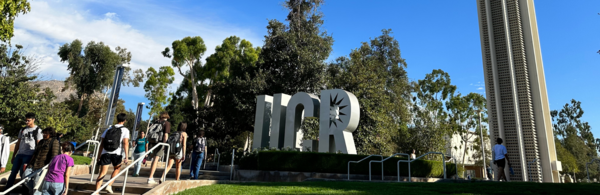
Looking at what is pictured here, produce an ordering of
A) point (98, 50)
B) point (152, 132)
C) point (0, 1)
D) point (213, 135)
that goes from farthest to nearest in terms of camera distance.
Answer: point (98, 50) < point (213, 135) < point (0, 1) < point (152, 132)

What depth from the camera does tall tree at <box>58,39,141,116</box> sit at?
37.5m

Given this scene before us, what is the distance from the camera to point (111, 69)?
129ft

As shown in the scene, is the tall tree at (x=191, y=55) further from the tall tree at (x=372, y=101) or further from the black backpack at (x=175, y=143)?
the black backpack at (x=175, y=143)

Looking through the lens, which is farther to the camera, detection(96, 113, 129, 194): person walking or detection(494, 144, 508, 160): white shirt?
detection(494, 144, 508, 160): white shirt

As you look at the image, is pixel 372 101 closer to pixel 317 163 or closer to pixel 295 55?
pixel 295 55

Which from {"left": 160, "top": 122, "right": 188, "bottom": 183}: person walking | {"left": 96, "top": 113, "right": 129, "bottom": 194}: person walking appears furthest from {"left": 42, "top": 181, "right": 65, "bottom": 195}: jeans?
{"left": 160, "top": 122, "right": 188, "bottom": 183}: person walking

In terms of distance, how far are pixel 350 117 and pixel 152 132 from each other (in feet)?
27.8

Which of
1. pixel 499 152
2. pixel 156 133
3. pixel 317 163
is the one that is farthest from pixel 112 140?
pixel 499 152

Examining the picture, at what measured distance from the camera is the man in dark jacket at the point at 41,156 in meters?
6.51

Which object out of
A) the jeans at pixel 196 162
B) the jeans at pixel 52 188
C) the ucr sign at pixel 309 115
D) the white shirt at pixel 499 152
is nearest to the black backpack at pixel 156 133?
the jeans at pixel 196 162

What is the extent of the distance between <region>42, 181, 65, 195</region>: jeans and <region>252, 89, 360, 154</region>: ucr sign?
34.6 feet

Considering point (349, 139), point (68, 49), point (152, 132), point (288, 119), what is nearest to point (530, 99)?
point (349, 139)

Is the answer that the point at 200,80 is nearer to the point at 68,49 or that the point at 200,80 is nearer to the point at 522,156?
the point at 68,49

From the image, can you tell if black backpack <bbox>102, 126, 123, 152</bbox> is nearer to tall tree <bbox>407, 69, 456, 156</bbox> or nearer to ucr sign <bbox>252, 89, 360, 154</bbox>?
ucr sign <bbox>252, 89, 360, 154</bbox>
